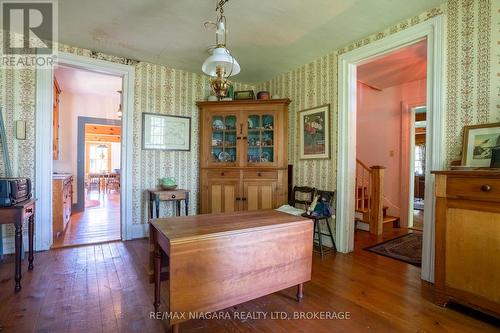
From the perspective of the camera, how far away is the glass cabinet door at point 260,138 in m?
3.62

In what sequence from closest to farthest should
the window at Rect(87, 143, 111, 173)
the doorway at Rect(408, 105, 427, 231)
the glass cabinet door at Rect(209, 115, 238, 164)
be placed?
1. the glass cabinet door at Rect(209, 115, 238, 164)
2. the doorway at Rect(408, 105, 427, 231)
3. the window at Rect(87, 143, 111, 173)

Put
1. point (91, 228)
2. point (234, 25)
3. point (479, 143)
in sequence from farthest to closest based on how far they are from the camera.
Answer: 1. point (91, 228)
2. point (234, 25)
3. point (479, 143)

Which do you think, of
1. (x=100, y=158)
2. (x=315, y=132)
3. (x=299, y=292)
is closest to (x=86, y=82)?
(x=315, y=132)

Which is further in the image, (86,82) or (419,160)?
(419,160)

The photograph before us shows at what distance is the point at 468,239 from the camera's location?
5.55 feet

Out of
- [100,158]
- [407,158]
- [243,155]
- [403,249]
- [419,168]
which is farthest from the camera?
[100,158]

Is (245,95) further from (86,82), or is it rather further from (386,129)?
(86,82)

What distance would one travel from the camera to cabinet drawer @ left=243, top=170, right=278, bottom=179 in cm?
353

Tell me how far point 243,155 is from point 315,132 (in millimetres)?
1047

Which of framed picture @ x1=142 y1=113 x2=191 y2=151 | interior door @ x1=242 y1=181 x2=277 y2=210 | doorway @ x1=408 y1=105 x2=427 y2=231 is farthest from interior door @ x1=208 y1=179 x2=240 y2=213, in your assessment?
doorway @ x1=408 y1=105 x2=427 y2=231

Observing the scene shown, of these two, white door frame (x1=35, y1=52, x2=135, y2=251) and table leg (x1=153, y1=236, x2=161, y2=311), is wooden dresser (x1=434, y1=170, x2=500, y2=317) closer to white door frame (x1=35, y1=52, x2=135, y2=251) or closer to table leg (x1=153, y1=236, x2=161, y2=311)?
table leg (x1=153, y1=236, x2=161, y2=311)

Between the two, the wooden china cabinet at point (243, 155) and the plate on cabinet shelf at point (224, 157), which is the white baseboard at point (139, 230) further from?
the plate on cabinet shelf at point (224, 157)

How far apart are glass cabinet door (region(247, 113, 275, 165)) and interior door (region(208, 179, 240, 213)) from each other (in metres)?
0.44

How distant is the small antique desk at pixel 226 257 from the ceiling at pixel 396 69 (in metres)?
2.60
